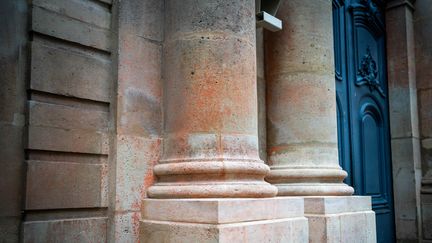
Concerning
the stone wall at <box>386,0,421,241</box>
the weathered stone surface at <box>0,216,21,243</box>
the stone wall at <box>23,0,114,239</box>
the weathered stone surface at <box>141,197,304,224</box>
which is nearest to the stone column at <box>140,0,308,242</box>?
the weathered stone surface at <box>141,197,304,224</box>

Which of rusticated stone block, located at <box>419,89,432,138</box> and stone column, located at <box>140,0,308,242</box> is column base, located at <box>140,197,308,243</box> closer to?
stone column, located at <box>140,0,308,242</box>

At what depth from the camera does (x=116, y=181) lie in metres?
3.17

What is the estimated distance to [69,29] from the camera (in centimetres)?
308

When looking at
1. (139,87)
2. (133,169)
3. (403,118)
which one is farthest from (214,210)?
(403,118)

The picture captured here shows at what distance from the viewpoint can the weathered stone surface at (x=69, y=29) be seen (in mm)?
2938

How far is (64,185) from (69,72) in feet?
2.18

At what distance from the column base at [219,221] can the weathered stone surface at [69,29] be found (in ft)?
3.46

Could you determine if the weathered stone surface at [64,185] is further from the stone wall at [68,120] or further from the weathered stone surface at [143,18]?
the weathered stone surface at [143,18]

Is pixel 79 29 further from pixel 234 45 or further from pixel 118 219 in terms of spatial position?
pixel 118 219

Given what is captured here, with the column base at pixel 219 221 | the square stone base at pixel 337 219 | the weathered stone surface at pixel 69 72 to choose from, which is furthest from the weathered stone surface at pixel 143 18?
the square stone base at pixel 337 219

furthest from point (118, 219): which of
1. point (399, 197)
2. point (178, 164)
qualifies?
point (399, 197)

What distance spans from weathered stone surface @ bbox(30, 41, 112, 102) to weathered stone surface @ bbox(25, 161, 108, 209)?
43cm

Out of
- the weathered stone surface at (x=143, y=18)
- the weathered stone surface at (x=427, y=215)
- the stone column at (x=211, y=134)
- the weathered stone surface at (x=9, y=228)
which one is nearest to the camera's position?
the weathered stone surface at (x=9, y=228)

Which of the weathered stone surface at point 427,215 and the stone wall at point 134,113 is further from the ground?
the stone wall at point 134,113
